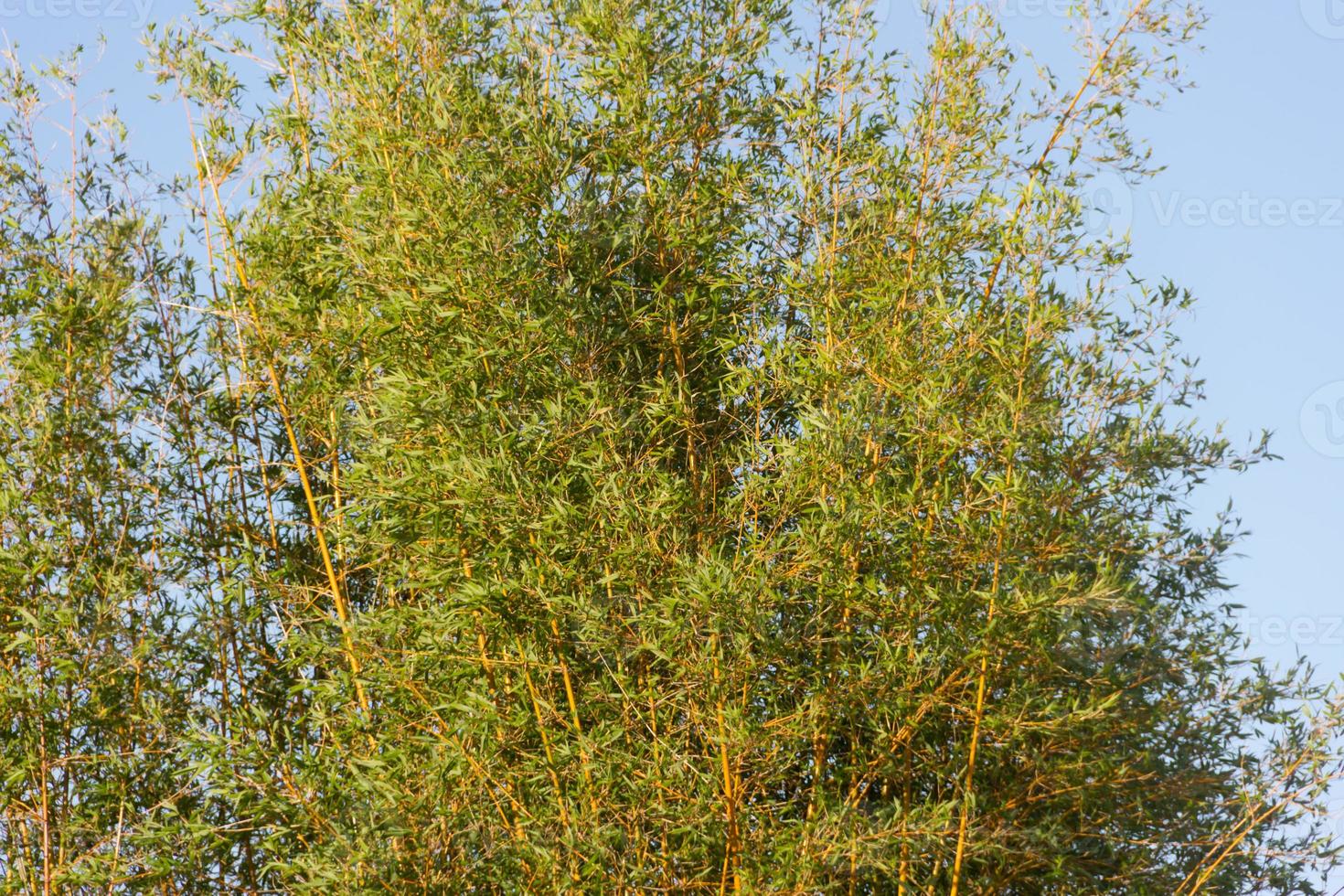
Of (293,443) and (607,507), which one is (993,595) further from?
(293,443)

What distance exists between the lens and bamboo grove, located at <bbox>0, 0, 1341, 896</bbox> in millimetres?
5488

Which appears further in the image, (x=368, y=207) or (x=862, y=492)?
(x=368, y=207)

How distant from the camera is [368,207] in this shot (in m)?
6.10

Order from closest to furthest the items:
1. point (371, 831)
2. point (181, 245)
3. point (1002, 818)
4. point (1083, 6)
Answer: point (371, 831) < point (1002, 818) < point (1083, 6) < point (181, 245)

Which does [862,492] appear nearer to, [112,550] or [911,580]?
[911,580]

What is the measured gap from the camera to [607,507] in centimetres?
555

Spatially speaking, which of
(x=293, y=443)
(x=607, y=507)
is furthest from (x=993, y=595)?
(x=293, y=443)

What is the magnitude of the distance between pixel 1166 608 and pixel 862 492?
66.5 inches

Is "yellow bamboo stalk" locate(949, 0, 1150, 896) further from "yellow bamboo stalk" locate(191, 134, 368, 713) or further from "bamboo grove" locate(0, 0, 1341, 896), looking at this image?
"yellow bamboo stalk" locate(191, 134, 368, 713)

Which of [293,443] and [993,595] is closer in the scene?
[993,595]

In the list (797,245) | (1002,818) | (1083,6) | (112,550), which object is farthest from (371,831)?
(1083,6)

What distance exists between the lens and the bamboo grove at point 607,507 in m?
5.49

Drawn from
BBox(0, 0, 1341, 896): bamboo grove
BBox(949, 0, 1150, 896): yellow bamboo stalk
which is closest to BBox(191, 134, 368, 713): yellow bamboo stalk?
BBox(0, 0, 1341, 896): bamboo grove

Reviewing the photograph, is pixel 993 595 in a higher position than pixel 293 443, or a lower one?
lower
